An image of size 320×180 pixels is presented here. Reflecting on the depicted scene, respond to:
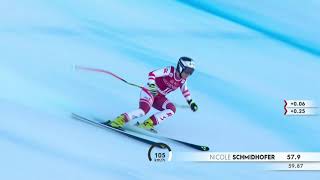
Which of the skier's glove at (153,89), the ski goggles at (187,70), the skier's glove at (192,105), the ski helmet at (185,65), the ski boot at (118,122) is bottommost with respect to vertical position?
the ski boot at (118,122)

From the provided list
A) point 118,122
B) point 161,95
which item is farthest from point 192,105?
point 118,122

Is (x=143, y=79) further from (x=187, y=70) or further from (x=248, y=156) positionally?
(x=248, y=156)

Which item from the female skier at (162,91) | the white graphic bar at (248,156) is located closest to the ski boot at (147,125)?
the female skier at (162,91)

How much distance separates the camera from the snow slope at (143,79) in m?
1.91

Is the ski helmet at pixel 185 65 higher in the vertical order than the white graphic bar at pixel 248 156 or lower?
higher

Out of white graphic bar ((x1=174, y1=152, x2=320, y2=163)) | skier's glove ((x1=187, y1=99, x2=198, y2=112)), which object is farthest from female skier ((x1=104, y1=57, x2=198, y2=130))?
white graphic bar ((x1=174, y1=152, x2=320, y2=163))

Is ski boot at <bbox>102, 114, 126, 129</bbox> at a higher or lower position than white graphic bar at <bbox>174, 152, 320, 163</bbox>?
higher

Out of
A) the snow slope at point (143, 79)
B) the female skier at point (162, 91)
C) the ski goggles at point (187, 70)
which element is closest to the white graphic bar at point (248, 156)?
the snow slope at point (143, 79)

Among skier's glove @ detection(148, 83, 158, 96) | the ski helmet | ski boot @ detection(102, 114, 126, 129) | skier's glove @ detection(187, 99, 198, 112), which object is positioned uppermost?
the ski helmet

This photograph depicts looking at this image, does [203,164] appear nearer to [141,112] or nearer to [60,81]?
[141,112]

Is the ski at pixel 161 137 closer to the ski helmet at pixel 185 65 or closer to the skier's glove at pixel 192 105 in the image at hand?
the skier's glove at pixel 192 105

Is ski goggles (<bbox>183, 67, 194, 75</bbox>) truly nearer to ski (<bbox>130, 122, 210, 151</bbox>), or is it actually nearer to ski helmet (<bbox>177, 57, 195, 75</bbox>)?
ski helmet (<bbox>177, 57, 195, 75</bbox>)

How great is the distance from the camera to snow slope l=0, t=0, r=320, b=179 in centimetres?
191

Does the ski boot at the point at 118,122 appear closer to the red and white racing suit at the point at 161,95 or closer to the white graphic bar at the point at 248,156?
the red and white racing suit at the point at 161,95
